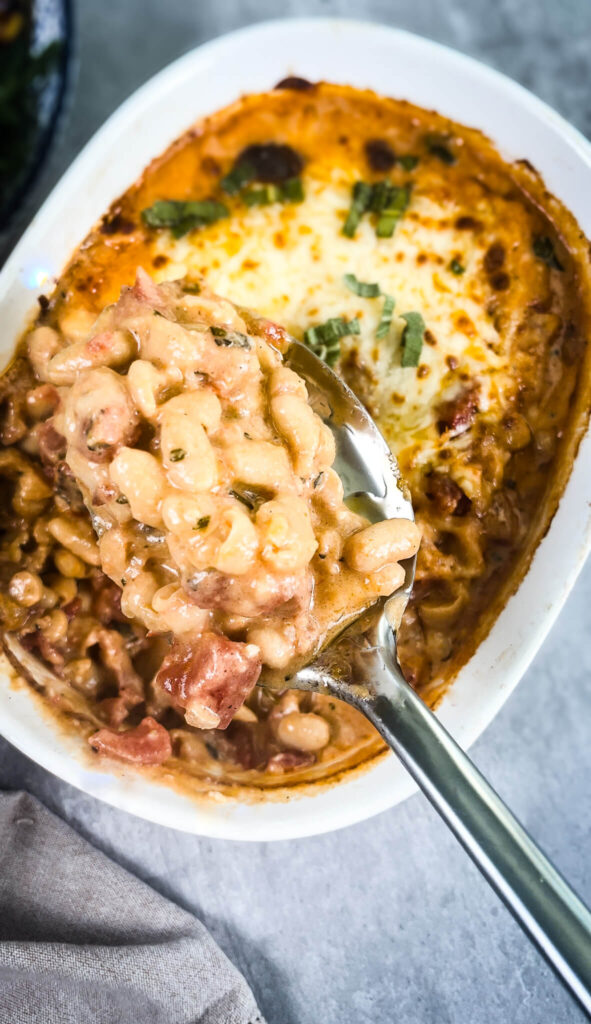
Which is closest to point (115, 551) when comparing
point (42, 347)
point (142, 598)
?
point (142, 598)

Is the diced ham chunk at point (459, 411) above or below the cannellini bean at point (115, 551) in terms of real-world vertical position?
above

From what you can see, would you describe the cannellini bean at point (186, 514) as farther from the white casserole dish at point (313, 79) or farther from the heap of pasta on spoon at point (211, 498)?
the white casserole dish at point (313, 79)

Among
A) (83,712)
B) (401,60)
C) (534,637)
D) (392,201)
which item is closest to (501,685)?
(534,637)

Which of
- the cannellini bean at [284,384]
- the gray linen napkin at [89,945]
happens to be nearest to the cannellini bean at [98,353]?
the cannellini bean at [284,384]

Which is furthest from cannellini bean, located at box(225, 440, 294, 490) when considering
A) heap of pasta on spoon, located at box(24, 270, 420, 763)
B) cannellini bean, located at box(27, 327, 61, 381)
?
cannellini bean, located at box(27, 327, 61, 381)

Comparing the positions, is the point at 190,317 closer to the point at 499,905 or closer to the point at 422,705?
the point at 422,705

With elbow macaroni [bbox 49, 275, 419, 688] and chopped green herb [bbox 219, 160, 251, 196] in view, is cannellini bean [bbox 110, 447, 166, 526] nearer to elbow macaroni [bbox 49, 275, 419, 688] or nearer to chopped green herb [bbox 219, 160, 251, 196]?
elbow macaroni [bbox 49, 275, 419, 688]
